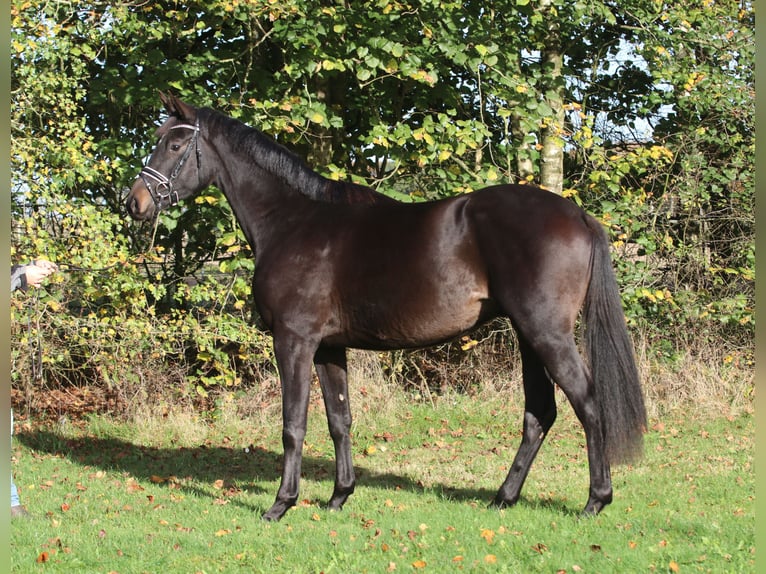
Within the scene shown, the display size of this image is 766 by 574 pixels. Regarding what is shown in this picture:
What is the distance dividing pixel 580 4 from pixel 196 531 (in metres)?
6.96

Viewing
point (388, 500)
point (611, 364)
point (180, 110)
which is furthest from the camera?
point (388, 500)

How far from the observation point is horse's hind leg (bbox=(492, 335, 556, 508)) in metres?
5.63

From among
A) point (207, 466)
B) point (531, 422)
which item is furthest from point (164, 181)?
point (531, 422)

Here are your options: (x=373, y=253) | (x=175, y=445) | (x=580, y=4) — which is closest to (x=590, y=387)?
(x=373, y=253)

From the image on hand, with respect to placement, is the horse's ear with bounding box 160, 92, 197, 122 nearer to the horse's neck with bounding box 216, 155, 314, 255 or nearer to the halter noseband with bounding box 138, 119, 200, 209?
the halter noseband with bounding box 138, 119, 200, 209

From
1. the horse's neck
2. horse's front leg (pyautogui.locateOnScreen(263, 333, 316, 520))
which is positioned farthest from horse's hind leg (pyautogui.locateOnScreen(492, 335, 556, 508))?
the horse's neck

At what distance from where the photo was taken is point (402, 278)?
534 centimetres

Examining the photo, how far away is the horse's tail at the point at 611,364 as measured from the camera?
514cm

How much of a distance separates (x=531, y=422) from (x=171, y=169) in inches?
122

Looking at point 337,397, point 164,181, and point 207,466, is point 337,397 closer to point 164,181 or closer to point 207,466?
point 164,181

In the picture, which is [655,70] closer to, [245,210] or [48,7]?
[245,210]

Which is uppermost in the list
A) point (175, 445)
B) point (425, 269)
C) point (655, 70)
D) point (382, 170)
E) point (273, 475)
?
point (655, 70)

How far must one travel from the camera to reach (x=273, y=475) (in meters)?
7.06

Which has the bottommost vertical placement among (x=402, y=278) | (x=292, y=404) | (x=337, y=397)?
(x=337, y=397)
